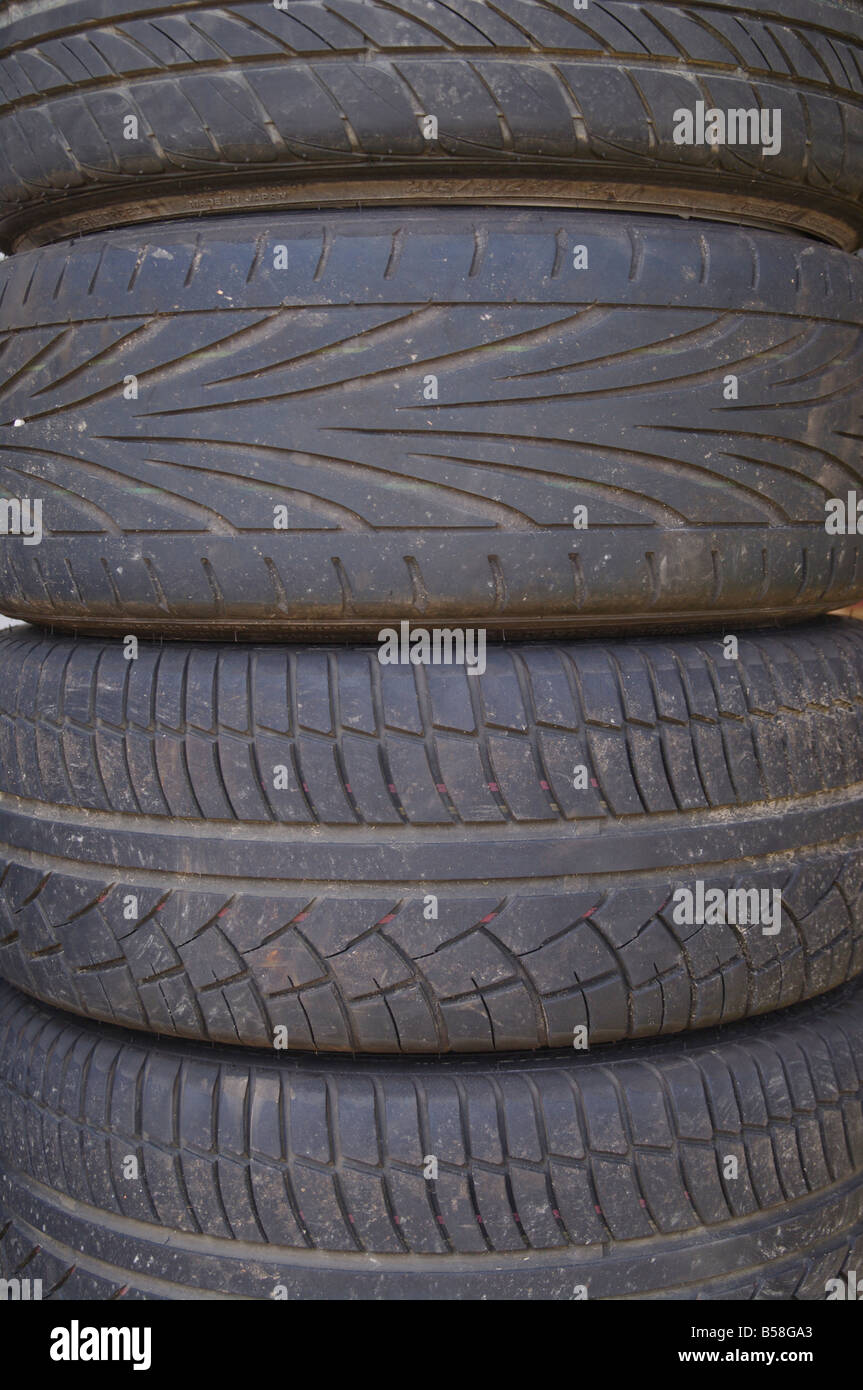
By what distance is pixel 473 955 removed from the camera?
152cm

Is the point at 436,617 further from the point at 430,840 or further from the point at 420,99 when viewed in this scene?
the point at 420,99

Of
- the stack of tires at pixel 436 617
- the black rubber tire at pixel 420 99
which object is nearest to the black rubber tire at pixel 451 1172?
the stack of tires at pixel 436 617

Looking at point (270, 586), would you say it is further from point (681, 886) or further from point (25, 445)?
point (681, 886)

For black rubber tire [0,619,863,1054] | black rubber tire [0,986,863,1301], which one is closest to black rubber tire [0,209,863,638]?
black rubber tire [0,619,863,1054]

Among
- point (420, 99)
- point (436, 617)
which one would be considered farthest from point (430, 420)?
point (420, 99)

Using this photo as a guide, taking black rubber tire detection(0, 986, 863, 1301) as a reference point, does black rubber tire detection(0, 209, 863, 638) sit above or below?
above

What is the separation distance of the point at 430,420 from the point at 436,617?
27cm

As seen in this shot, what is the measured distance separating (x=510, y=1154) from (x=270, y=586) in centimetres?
86

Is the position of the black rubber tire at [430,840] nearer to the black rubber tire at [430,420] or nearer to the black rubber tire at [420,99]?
the black rubber tire at [430,420]

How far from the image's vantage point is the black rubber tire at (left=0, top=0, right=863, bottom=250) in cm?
148

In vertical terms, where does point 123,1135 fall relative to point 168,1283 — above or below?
above

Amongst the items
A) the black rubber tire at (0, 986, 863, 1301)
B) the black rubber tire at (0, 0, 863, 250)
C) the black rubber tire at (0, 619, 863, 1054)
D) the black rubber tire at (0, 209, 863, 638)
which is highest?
the black rubber tire at (0, 0, 863, 250)

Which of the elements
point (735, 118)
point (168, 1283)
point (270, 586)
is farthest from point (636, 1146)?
point (735, 118)

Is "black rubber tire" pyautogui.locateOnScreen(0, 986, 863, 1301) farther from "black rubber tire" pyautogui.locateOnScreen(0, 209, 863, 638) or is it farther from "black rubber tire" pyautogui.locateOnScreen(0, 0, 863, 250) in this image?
"black rubber tire" pyautogui.locateOnScreen(0, 0, 863, 250)
